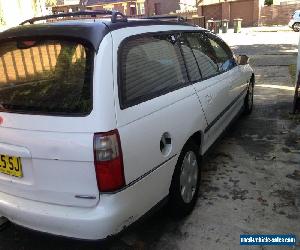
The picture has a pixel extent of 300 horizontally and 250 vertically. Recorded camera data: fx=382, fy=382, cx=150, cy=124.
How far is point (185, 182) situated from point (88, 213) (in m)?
1.25

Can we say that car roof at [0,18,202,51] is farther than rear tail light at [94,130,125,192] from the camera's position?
Yes

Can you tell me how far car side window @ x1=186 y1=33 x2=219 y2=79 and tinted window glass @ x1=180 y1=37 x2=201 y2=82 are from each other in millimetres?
114

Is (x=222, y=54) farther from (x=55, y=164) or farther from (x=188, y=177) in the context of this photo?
(x=55, y=164)

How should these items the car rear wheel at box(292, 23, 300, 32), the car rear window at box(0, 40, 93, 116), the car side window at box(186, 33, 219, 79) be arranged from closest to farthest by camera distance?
the car rear window at box(0, 40, 93, 116) < the car side window at box(186, 33, 219, 79) < the car rear wheel at box(292, 23, 300, 32)

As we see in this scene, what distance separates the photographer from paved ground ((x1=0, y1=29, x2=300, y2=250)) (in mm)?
3289

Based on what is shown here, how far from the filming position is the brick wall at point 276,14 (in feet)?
121

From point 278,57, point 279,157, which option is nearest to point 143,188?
point 279,157

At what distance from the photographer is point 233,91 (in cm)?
510

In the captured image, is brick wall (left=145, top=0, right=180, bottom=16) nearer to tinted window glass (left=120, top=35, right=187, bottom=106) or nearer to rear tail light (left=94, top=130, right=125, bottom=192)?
tinted window glass (left=120, top=35, right=187, bottom=106)

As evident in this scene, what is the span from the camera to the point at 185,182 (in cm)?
354

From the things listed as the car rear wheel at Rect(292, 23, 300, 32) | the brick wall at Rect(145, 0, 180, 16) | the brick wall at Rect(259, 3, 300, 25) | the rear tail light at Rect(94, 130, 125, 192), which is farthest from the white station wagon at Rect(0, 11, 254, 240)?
the brick wall at Rect(145, 0, 180, 16)

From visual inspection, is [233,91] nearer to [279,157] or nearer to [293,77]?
[279,157]

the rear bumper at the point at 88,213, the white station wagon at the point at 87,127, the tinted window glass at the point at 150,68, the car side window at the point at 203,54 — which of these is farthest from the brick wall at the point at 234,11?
the rear bumper at the point at 88,213

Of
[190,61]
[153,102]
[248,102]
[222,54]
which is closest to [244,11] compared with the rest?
[248,102]
